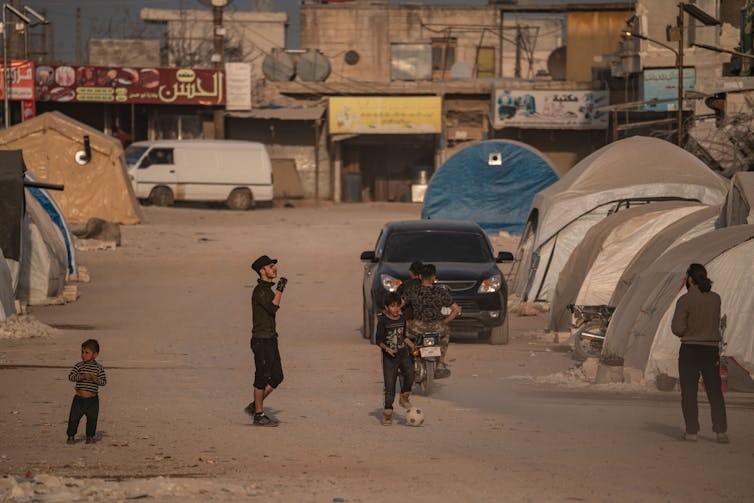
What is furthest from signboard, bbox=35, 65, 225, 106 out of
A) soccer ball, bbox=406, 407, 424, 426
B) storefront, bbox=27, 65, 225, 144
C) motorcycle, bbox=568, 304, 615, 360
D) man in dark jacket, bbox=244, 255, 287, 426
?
soccer ball, bbox=406, 407, 424, 426

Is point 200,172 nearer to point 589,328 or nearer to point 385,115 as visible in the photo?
point 385,115

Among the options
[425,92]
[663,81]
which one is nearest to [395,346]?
[663,81]

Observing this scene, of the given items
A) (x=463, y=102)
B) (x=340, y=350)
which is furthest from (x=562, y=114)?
(x=340, y=350)

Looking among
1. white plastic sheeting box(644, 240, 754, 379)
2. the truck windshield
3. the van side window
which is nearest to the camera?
white plastic sheeting box(644, 240, 754, 379)

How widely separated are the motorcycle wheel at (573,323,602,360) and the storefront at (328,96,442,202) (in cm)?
3673

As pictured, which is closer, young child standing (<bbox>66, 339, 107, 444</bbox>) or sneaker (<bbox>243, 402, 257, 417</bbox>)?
young child standing (<bbox>66, 339, 107, 444</bbox>)

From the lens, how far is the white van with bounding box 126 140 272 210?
152 ft

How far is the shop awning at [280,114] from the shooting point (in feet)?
172

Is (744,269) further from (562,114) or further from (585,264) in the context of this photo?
(562,114)

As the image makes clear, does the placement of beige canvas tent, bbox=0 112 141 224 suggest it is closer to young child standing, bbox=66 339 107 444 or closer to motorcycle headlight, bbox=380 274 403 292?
motorcycle headlight, bbox=380 274 403 292

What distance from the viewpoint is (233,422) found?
11.6 meters

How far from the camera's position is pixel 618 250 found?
20094mm

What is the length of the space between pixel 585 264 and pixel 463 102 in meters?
35.5

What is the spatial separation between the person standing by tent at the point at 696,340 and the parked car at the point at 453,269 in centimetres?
714
